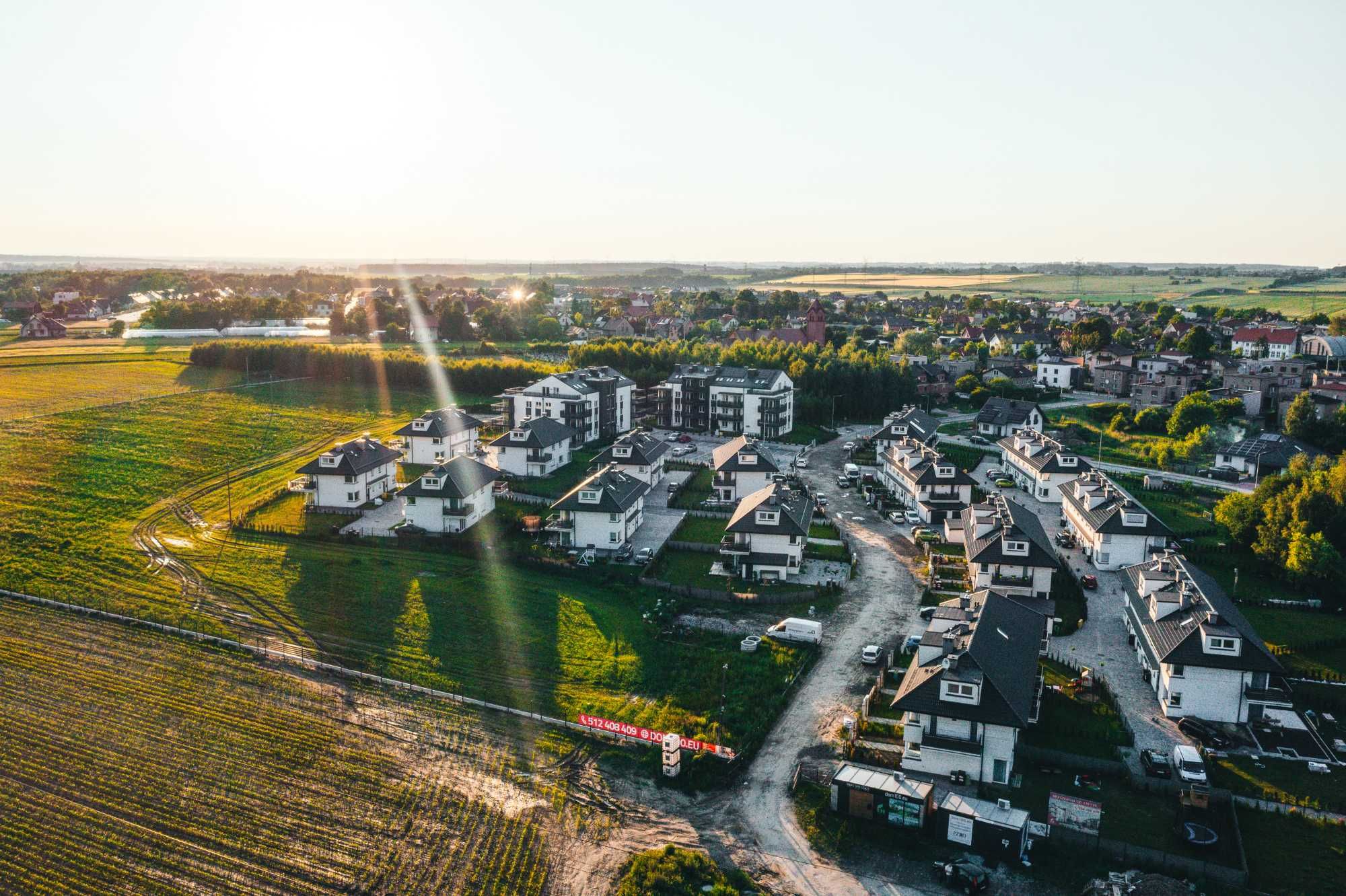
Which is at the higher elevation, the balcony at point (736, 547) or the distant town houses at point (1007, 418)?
the distant town houses at point (1007, 418)

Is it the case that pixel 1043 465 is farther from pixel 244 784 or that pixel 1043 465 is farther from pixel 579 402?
pixel 244 784

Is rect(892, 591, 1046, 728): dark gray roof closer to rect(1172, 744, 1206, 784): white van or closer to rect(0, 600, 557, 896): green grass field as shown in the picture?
rect(1172, 744, 1206, 784): white van

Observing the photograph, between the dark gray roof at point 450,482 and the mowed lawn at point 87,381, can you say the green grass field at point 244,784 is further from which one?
the mowed lawn at point 87,381

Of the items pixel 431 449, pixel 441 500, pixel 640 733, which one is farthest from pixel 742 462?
pixel 640 733

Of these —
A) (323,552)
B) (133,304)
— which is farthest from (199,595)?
(133,304)

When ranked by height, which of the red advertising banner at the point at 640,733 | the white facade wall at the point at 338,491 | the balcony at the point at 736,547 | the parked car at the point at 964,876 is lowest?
the parked car at the point at 964,876

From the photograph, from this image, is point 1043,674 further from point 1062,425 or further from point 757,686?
point 1062,425

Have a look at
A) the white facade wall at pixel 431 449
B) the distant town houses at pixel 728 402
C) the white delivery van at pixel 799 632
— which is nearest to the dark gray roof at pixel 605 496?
the white delivery van at pixel 799 632
